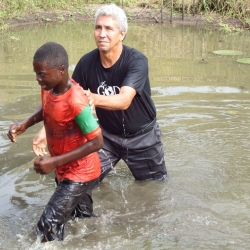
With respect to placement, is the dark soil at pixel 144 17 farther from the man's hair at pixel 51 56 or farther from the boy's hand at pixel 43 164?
the boy's hand at pixel 43 164

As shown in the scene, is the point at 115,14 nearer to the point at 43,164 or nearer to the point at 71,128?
the point at 71,128

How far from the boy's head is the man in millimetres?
363

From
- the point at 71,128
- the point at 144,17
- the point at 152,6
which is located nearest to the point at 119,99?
the point at 71,128

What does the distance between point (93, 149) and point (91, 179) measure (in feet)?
1.08

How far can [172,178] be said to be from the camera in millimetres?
4707

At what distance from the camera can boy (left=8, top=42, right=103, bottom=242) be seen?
2967 mm

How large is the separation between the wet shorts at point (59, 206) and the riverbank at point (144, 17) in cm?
996

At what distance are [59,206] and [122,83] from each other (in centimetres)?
113

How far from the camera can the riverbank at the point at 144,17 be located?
12937mm

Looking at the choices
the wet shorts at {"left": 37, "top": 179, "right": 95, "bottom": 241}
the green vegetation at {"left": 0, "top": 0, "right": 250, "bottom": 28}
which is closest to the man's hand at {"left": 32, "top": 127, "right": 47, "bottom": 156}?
the wet shorts at {"left": 37, "top": 179, "right": 95, "bottom": 241}

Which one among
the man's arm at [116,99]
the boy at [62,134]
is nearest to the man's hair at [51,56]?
the boy at [62,134]

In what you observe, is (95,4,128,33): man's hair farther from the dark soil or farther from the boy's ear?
the dark soil

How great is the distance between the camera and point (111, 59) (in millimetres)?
3859

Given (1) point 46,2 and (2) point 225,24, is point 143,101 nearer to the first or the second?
(2) point 225,24
